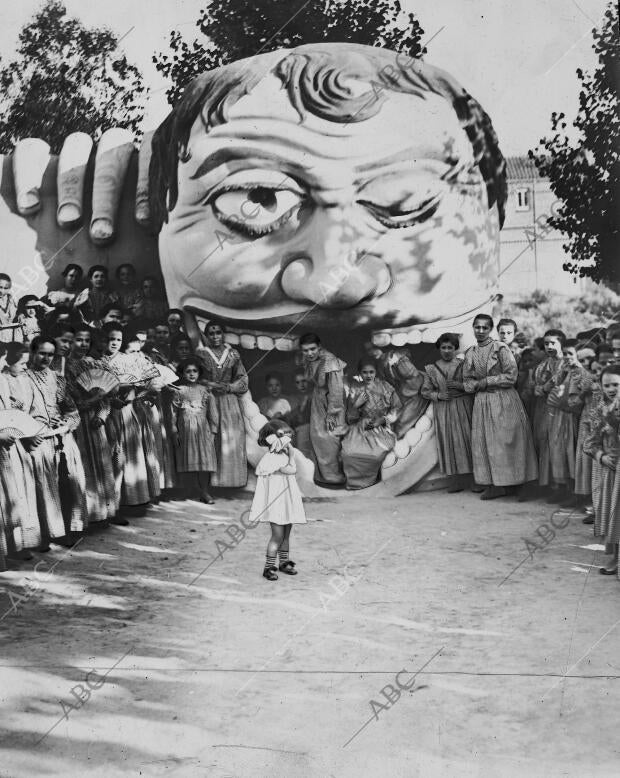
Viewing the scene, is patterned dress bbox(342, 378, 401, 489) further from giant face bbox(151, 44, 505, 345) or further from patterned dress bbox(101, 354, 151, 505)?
patterned dress bbox(101, 354, 151, 505)

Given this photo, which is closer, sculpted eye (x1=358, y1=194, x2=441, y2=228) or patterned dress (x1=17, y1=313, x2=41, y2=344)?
patterned dress (x1=17, y1=313, x2=41, y2=344)

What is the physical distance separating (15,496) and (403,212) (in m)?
2.47

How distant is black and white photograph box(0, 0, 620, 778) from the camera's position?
431 cm

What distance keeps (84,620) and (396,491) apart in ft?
6.59

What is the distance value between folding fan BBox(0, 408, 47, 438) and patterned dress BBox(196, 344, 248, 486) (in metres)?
0.97

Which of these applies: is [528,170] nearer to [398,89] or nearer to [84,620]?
[398,89]

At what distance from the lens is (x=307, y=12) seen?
4922mm

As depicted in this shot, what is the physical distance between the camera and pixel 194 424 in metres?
5.21

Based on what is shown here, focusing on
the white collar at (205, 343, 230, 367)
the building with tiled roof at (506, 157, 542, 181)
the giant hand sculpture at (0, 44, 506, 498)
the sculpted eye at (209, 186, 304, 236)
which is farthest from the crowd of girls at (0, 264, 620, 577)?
the building with tiled roof at (506, 157, 542, 181)

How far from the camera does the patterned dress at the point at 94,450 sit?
4.87m

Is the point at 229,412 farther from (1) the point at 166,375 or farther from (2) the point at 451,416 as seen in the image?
(2) the point at 451,416

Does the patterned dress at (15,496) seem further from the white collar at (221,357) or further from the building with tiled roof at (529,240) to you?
the building with tiled roof at (529,240)

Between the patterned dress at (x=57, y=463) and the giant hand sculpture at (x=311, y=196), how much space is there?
3.00 feet

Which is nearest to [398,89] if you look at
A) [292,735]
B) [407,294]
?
[407,294]
